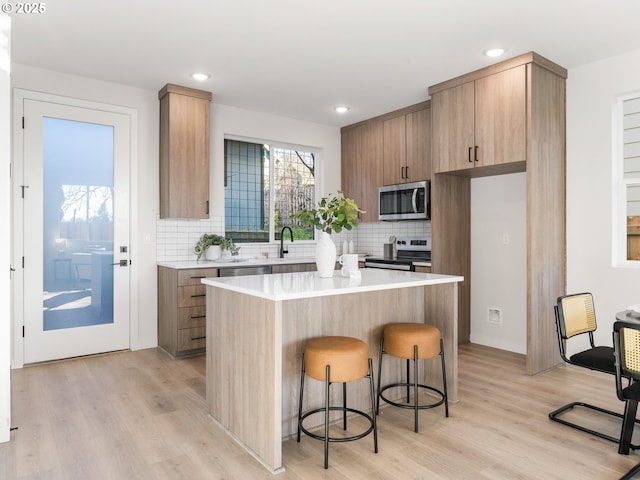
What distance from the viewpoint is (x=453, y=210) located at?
14.9ft

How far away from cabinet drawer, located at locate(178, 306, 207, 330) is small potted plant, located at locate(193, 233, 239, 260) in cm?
66

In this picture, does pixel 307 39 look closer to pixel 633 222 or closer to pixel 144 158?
pixel 144 158

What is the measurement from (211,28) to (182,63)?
741 mm

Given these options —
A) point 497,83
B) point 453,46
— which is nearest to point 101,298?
point 453,46

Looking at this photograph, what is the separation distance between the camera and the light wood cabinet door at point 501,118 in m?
3.63

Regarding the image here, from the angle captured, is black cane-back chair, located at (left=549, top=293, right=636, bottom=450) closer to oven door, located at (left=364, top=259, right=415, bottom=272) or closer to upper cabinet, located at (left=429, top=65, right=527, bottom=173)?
upper cabinet, located at (left=429, top=65, right=527, bottom=173)

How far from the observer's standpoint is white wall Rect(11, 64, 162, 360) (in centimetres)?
436

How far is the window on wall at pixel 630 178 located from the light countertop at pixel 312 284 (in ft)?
6.05

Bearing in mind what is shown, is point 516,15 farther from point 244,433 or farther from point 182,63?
point 244,433

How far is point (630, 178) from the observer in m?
3.63

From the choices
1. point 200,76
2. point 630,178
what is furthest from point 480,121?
point 200,76

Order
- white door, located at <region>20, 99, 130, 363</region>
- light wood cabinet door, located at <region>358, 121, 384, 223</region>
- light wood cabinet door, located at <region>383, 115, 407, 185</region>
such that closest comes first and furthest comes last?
white door, located at <region>20, 99, 130, 363</region>
light wood cabinet door, located at <region>383, 115, 407, 185</region>
light wood cabinet door, located at <region>358, 121, 384, 223</region>

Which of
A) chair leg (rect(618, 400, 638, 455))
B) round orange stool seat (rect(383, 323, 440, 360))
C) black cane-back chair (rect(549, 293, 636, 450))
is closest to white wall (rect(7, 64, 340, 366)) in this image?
round orange stool seat (rect(383, 323, 440, 360))

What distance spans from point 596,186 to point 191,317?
3.83 meters
